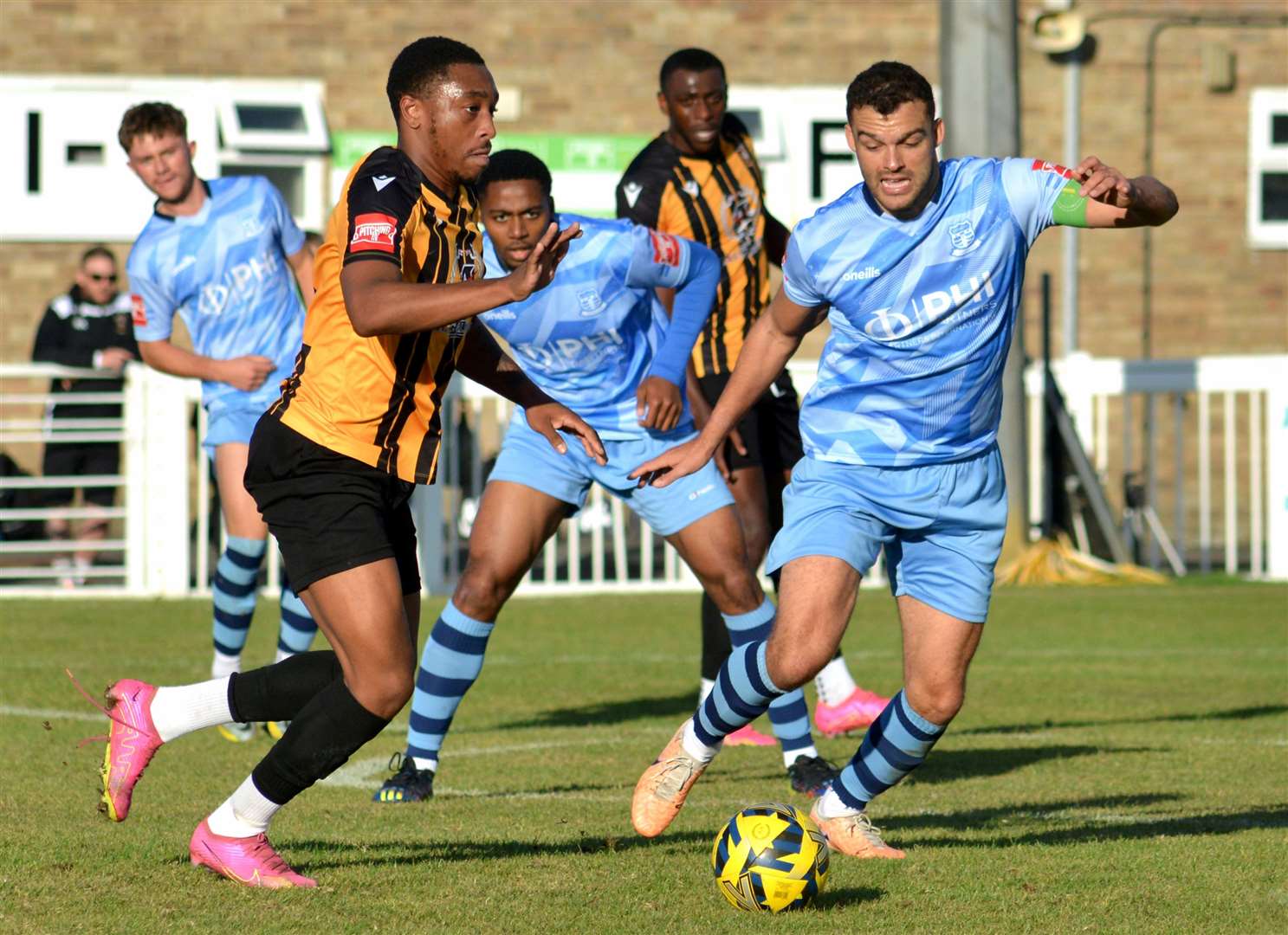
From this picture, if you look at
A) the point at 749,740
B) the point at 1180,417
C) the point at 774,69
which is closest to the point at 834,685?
the point at 749,740

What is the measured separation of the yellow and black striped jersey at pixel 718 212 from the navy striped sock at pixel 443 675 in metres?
1.66

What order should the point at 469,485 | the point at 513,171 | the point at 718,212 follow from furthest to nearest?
the point at 469,485 → the point at 718,212 → the point at 513,171

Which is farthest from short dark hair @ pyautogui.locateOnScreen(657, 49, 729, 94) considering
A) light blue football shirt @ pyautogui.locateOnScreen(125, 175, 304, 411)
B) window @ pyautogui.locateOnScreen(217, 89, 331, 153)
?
window @ pyautogui.locateOnScreen(217, 89, 331, 153)

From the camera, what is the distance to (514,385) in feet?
18.6

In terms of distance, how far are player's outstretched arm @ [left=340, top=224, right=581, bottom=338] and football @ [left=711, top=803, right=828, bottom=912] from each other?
1437 mm

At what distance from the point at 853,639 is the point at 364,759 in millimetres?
4504

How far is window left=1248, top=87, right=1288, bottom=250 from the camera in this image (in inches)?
816

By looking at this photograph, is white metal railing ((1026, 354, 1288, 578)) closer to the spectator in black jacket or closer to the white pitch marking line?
the spectator in black jacket

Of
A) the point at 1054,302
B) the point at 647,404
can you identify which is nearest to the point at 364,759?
the point at 647,404

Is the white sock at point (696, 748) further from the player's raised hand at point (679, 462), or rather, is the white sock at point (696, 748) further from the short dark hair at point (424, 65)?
the short dark hair at point (424, 65)

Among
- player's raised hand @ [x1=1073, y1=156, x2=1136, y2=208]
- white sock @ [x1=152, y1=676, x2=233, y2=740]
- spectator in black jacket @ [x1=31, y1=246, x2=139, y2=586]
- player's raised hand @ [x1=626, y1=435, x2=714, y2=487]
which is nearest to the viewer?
player's raised hand @ [x1=1073, y1=156, x2=1136, y2=208]

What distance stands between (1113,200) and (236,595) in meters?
4.58

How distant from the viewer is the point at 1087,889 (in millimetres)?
4844

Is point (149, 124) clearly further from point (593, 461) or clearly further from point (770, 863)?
point (770, 863)
